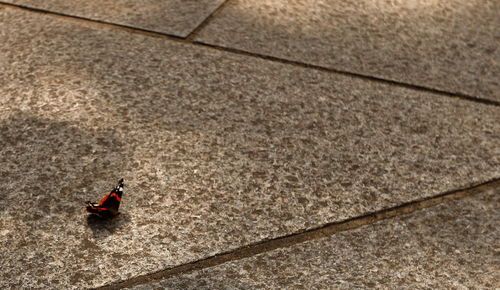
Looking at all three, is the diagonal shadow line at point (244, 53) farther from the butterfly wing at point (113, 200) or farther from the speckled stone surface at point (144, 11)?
the butterfly wing at point (113, 200)

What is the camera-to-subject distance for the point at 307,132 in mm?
2758

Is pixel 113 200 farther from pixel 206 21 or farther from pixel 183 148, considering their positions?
pixel 206 21

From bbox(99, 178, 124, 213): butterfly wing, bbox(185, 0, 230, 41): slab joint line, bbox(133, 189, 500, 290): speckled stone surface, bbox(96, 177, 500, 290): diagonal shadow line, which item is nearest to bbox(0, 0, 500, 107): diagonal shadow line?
bbox(185, 0, 230, 41): slab joint line

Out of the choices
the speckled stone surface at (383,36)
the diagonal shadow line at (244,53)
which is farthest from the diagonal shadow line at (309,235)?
the speckled stone surface at (383,36)

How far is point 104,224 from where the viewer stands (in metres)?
2.21

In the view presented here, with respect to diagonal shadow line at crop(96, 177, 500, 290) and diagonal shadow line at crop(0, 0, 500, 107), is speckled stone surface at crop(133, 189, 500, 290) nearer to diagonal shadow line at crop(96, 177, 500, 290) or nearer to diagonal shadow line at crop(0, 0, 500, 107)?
diagonal shadow line at crop(96, 177, 500, 290)

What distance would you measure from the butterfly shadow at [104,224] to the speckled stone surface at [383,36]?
137cm

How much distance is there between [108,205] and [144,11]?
1684mm

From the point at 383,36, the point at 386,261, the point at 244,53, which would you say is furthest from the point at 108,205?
the point at 383,36

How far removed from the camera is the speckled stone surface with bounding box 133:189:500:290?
205 cm

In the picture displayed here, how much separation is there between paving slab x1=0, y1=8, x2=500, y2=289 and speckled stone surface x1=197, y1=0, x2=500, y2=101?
160 millimetres

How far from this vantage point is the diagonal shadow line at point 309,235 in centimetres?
204

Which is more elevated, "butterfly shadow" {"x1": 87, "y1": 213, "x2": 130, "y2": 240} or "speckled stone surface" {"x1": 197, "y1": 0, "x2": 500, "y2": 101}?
"speckled stone surface" {"x1": 197, "y1": 0, "x2": 500, "y2": 101}

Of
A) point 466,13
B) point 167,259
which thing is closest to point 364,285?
point 167,259
